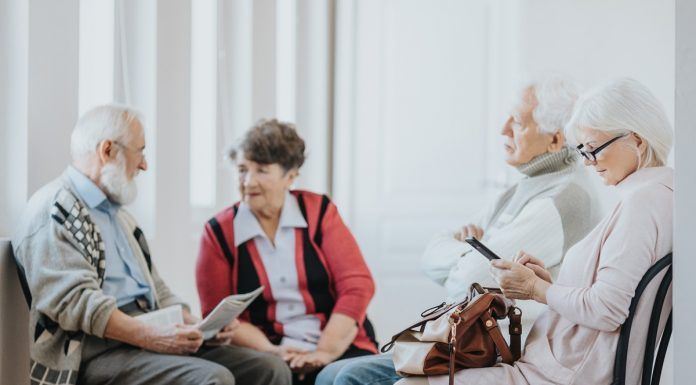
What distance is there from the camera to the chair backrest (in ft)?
8.90

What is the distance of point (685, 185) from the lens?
1972mm

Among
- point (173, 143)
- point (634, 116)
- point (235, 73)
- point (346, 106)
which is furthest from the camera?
point (346, 106)

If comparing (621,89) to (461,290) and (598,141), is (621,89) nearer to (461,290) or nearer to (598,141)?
(598,141)

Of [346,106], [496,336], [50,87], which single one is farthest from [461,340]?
[346,106]

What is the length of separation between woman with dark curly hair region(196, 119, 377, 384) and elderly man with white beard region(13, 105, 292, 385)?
0.78 feet

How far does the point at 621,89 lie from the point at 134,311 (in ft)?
5.21

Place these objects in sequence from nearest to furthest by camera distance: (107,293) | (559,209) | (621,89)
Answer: (621,89), (559,209), (107,293)

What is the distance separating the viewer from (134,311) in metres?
2.89

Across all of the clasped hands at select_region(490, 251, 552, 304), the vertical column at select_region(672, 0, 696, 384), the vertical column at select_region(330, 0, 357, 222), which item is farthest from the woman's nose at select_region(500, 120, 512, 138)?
the vertical column at select_region(330, 0, 357, 222)

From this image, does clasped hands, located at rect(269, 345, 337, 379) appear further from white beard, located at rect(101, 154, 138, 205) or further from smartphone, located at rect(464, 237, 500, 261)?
smartphone, located at rect(464, 237, 500, 261)

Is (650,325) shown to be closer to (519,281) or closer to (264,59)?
(519,281)

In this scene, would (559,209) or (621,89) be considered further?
(559,209)

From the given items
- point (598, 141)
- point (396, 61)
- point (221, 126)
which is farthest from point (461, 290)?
point (396, 61)

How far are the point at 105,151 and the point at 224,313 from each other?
60 centimetres
